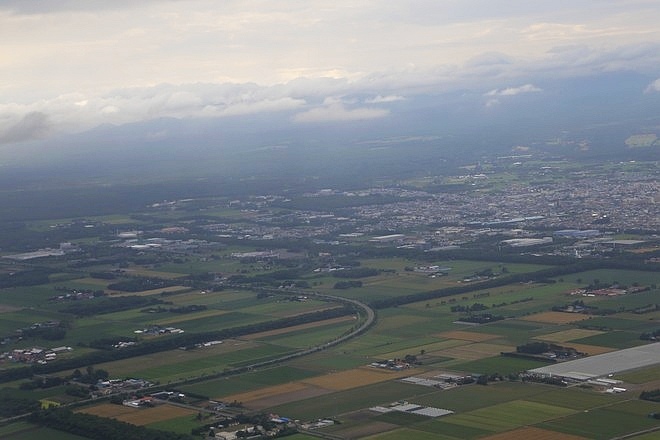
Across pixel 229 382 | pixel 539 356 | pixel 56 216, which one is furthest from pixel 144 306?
pixel 56 216

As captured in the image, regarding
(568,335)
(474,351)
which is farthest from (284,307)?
(568,335)

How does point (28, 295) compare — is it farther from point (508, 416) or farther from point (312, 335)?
point (508, 416)

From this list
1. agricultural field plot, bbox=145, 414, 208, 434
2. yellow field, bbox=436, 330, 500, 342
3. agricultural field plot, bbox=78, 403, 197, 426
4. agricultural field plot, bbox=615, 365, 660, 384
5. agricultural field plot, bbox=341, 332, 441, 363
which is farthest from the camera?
yellow field, bbox=436, 330, 500, 342

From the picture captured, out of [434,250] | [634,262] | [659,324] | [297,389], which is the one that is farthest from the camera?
[434,250]

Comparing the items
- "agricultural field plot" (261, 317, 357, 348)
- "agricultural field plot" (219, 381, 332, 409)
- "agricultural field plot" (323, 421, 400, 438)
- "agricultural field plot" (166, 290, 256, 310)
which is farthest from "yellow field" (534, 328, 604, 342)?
"agricultural field plot" (166, 290, 256, 310)

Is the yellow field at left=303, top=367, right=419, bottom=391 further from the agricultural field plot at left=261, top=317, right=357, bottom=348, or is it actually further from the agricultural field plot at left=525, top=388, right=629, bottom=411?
the agricultural field plot at left=525, top=388, right=629, bottom=411

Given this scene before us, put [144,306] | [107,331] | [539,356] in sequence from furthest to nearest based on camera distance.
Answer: [144,306]
[107,331]
[539,356]

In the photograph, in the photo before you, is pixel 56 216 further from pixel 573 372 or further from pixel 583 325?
pixel 573 372
